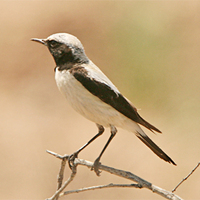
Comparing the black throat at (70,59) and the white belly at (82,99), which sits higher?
the black throat at (70,59)

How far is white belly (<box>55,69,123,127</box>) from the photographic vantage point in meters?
3.83

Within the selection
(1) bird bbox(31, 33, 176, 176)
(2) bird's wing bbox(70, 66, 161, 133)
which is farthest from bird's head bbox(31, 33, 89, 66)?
(2) bird's wing bbox(70, 66, 161, 133)

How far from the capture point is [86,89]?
12.6 ft

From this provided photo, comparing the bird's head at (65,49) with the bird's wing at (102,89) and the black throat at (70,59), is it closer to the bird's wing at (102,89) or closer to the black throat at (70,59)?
the black throat at (70,59)

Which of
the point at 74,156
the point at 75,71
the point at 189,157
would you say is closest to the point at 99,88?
the point at 75,71

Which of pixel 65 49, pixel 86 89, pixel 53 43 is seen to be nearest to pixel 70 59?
pixel 65 49

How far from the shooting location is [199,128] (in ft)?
27.4

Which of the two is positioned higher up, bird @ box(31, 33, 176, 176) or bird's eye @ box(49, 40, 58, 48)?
bird's eye @ box(49, 40, 58, 48)

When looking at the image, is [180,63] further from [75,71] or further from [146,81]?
[75,71]

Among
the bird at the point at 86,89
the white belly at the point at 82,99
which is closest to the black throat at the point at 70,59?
the bird at the point at 86,89

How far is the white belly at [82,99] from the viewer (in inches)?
151

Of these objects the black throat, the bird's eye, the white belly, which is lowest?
the white belly

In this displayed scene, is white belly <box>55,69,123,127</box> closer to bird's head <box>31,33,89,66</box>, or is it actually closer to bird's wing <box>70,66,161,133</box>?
bird's wing <box>70,66,161,133</box>

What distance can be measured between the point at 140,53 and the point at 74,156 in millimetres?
5394
